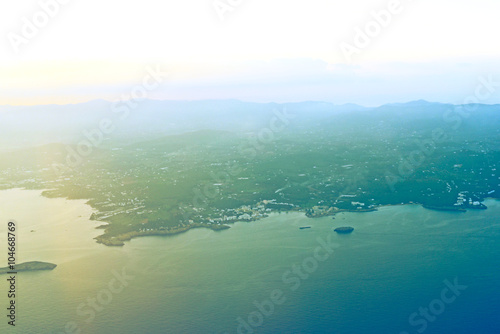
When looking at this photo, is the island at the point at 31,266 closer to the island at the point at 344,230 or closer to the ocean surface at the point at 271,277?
the ocean surface at the point at 271,277

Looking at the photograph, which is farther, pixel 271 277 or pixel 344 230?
pixel 344 230

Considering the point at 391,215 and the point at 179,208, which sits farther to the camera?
the point at 179,208

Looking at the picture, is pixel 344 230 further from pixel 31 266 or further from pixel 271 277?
pixel 31 266

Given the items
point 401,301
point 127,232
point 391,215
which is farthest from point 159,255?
point 391,215

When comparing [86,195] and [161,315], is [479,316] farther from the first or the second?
[86,195]

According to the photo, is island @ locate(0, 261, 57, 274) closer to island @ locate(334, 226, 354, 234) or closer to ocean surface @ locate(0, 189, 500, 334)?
ocean surface @ locate(0, 189, 500, 334)

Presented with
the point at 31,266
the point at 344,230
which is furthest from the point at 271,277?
the point at 31,266
